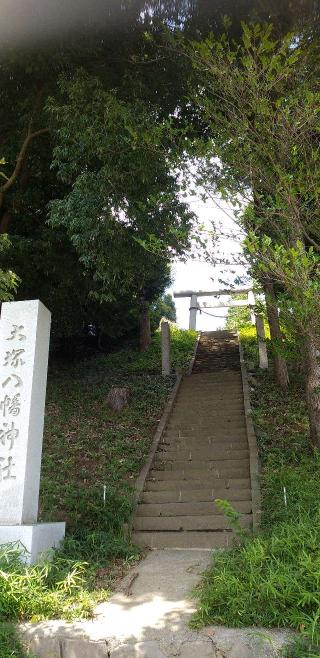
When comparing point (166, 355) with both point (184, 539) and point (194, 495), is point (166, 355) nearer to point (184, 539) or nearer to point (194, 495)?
point (194, 495)

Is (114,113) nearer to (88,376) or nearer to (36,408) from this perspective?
(36,408)

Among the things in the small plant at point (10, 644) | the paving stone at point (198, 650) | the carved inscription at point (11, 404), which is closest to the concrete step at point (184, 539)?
the carved inscription at point (11, 404)

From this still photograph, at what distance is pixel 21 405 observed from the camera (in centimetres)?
534

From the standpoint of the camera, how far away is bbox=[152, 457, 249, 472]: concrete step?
8184 mm

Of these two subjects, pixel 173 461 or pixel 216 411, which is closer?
pixel 173 461

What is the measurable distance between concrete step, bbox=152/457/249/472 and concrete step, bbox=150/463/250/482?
0.10ft

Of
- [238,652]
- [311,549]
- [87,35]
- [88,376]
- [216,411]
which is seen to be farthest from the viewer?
[88,376]

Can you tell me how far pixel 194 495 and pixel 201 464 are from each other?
97 cm

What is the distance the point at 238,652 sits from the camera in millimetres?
3365

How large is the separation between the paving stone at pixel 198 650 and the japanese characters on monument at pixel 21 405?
208 cm

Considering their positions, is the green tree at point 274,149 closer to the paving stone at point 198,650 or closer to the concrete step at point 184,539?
the concrete step at point 184,539

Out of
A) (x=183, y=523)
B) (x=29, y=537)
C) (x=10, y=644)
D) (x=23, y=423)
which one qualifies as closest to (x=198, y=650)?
(x=10, y=644)

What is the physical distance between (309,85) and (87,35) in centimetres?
352

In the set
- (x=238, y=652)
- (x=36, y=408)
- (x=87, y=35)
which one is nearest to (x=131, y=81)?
(x=87, y=35)
